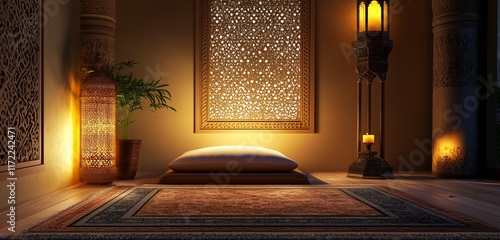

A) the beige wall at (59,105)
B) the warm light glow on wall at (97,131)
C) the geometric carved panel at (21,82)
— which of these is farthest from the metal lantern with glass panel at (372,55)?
the geometric carved panel at (21,82)

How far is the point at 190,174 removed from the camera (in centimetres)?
329

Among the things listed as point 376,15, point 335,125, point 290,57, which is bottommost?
point 335,125

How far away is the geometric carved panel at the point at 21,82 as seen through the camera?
7.27 ft

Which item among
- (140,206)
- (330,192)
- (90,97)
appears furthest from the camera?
(90,97)

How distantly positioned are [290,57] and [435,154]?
1.62 meters

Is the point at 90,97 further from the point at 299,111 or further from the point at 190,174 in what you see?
the point at 299,111

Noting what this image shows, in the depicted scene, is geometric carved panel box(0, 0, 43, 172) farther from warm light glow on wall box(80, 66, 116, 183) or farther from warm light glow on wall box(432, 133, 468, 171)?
warm light glow on wall box(432, 133, 468, 171)

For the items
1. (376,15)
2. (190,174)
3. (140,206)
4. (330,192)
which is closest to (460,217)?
(330,192)

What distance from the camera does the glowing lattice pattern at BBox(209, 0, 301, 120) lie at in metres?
4.19

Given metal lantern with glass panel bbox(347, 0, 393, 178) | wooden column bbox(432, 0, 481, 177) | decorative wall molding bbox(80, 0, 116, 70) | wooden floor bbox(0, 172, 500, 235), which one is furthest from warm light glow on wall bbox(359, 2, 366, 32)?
decorative wall molding bbox(80, 0, 116, 70)

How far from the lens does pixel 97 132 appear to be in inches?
123

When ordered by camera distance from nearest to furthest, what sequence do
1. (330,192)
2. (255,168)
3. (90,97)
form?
(330,192) < (90,97) < (255,168)

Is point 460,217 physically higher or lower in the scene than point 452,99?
lower

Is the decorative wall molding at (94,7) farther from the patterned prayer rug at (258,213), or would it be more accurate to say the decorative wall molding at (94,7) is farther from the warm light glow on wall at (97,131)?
the patterned prayer rug at (258,213)
